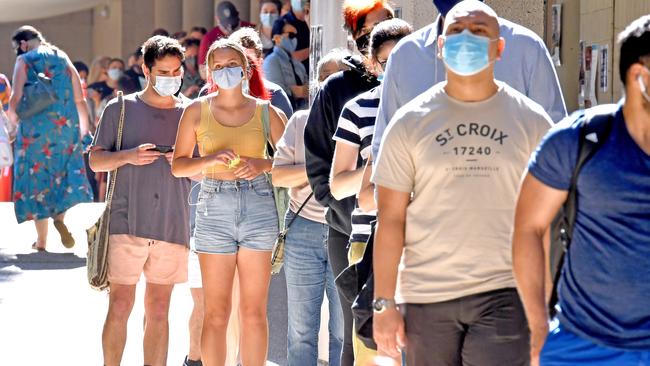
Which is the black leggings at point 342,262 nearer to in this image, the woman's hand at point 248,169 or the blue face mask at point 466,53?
the woman's hand at point 248,169

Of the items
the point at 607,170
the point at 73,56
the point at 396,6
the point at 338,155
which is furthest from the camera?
the point at 73,56

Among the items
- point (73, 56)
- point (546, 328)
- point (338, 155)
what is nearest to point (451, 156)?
point (546, 328)

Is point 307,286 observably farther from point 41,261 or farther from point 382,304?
point 41,261

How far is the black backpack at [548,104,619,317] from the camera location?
3.71m

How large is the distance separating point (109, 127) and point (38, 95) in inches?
214

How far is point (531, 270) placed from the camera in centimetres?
387

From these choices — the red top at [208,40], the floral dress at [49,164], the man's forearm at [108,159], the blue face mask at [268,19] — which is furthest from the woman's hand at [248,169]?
the blue face mask at [268,19]

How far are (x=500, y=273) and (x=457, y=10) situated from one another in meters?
0.84

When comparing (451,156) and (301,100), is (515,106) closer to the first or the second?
(451,156)

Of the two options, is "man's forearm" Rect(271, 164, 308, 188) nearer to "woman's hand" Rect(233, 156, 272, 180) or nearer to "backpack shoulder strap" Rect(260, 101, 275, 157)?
"woman's hand" Rect(233, 156, 272, 180)

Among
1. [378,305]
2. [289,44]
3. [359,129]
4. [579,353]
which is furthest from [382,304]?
[289,44]

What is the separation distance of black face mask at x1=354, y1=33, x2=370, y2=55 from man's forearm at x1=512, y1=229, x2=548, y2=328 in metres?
2.20

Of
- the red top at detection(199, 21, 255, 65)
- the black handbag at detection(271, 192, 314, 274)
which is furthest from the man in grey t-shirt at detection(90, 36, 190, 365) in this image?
the red top at detection(199, 21, 255, 65)

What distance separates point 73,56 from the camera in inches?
1156
